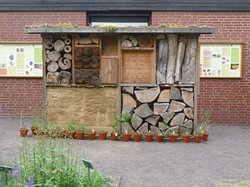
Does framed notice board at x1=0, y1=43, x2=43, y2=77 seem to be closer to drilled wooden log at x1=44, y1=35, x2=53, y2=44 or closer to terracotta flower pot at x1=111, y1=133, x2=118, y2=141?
drilled wooden log at x1=44, y1=35, x2=53, y2=44

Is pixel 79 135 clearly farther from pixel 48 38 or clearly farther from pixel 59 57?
pixel 48 38

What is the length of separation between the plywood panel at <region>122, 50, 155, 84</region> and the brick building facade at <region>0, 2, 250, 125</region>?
276 centimetres

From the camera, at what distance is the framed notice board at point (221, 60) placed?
11.1 m

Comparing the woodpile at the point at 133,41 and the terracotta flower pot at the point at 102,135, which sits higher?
the woodpile at the point at 133,41

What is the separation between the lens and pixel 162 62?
8.80 m

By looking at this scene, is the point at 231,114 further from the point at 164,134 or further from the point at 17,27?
the point at 17,27

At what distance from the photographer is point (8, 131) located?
9688mm

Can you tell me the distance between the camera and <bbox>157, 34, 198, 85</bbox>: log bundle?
8742mm

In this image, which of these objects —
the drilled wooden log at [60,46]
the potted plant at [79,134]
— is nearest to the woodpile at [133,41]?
the drilled wooden log at [60,46]

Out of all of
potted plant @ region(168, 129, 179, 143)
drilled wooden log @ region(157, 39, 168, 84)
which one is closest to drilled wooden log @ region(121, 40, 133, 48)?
drilled wooden log @ region(157, 39, 168, 84)

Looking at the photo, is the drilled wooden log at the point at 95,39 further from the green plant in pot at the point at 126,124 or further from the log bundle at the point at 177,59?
the green plant in pot at the point at 126,124

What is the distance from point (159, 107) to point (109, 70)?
1.36m

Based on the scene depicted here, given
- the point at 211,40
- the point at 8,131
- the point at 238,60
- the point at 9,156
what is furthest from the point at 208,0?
the point at 9,156

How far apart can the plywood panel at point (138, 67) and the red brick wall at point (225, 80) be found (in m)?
2.77
